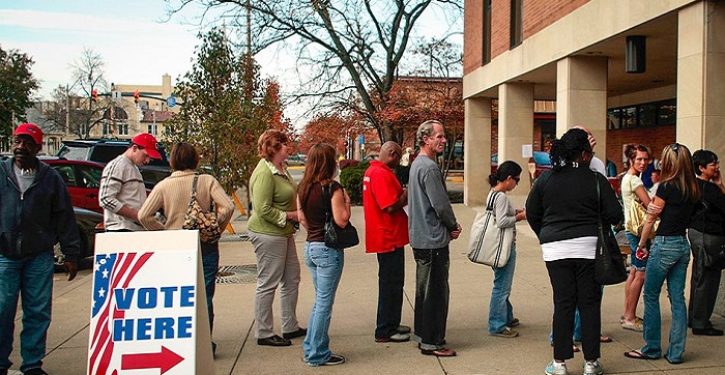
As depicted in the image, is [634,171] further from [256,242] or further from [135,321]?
[135,321]

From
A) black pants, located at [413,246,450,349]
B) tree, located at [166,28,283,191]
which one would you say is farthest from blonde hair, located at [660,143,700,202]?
tree, located at [166,28,283,191]

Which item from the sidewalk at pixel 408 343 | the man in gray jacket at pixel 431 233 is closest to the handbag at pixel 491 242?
the man in gray jacket at pixel 431 233

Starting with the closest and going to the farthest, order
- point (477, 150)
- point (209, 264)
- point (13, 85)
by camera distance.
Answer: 1. point (209, 264)
2. point (477, 150)
3. point (13, 85)

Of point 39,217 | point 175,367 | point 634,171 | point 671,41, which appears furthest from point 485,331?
point 671,41

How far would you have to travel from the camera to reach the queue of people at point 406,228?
5.30m

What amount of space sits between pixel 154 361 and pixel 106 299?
53cm

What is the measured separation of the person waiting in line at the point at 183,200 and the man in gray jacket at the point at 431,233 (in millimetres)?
1559

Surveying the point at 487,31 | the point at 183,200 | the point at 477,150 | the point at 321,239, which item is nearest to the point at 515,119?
the point at 487,31

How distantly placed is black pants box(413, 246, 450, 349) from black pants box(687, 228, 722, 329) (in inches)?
92.7

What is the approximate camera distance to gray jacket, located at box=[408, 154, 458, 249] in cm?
591

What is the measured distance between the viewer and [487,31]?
67.2ft

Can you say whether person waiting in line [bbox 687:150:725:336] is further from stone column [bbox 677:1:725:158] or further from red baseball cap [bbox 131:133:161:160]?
red baseball cap [bbox 131:133:161:160]

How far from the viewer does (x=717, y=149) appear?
9180 millimetres

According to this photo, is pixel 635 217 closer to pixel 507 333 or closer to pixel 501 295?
pixel 501 295
